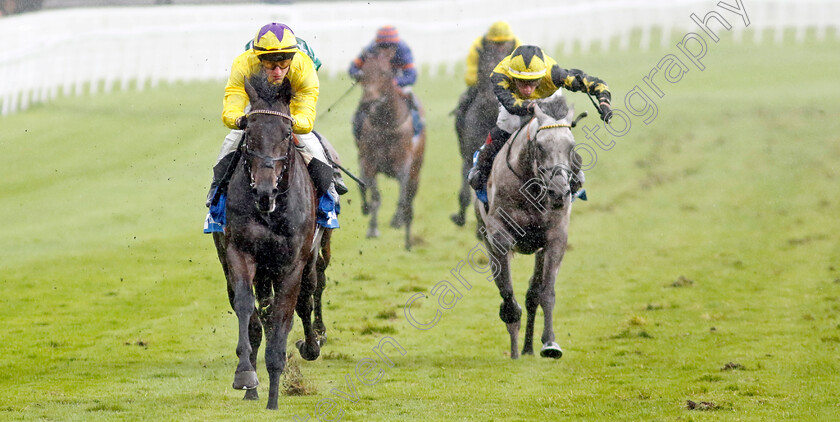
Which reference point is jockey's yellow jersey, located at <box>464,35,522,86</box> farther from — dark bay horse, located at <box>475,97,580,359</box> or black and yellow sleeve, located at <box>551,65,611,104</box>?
black and yellow sleeve, located at <box>551,65,611,104</box>

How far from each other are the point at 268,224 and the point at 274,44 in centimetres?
132

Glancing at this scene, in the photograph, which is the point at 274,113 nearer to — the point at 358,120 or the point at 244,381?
the point at 244,381

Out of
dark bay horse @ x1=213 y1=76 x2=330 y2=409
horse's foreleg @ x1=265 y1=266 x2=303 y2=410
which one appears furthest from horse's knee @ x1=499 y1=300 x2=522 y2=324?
A: horse's foreleg @ x1=265 y1=266 x2=303 y2=410

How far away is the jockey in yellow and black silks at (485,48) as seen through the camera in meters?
15.9

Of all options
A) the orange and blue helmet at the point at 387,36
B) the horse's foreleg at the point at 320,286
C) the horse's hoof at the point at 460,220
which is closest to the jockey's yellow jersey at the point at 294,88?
the horse's foreleg at the point at 320,286

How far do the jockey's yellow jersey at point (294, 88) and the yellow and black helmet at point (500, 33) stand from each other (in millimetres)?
7635

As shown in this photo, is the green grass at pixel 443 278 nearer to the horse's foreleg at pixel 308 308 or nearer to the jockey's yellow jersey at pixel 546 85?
the horse's foreleg at pixel 308 308

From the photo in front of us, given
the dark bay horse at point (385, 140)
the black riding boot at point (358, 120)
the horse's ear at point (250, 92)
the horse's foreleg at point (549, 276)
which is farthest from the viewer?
the black riding boot at point (358, 120)

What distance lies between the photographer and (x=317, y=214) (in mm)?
9414

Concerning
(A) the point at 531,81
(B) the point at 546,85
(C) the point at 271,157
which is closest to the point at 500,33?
(B) the point at 546,85

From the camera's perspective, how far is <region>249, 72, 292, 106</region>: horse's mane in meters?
8.02

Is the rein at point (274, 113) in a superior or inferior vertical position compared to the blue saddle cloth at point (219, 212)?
superior

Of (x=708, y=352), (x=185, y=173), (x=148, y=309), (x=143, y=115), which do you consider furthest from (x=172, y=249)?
(x=143, y=115)

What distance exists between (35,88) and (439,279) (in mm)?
18280
